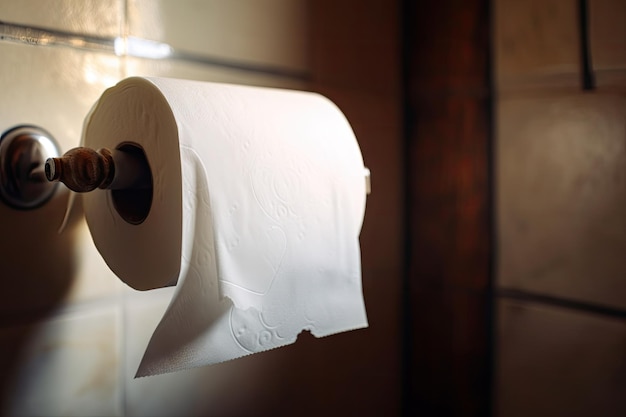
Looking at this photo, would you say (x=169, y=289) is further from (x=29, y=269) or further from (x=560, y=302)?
(x=560, y=302)

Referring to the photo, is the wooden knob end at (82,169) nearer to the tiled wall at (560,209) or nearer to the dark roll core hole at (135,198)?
the dark roll core hole at (135,198)

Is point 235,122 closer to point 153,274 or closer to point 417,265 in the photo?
point 153,274

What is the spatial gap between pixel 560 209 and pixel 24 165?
667 mm

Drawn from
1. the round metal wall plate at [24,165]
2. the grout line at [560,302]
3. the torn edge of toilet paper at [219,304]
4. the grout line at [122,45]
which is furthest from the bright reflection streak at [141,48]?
the grout line at [560,302]

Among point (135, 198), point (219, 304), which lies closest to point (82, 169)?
point (135, 198)

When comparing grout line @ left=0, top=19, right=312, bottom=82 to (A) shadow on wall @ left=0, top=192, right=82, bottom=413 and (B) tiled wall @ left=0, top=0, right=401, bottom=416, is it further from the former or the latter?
(A) shadow on wall @ left=0, top=192, right=82, bottom=413

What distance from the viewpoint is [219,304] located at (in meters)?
0.51

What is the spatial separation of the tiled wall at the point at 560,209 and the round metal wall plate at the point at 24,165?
2.00 feet

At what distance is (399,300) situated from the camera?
94 cm

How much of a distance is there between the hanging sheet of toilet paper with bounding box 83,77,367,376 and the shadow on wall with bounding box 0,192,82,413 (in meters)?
0.07

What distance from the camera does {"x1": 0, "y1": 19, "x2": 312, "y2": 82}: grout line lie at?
585 millimetres

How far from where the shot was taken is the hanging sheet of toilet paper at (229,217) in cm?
48

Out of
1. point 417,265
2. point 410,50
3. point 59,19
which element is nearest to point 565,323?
point 417,265

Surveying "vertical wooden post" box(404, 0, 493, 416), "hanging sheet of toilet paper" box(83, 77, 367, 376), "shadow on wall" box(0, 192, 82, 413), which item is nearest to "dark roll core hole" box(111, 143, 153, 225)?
"hanging sheet of toilet paper" box(83, 77, 367, 376)
